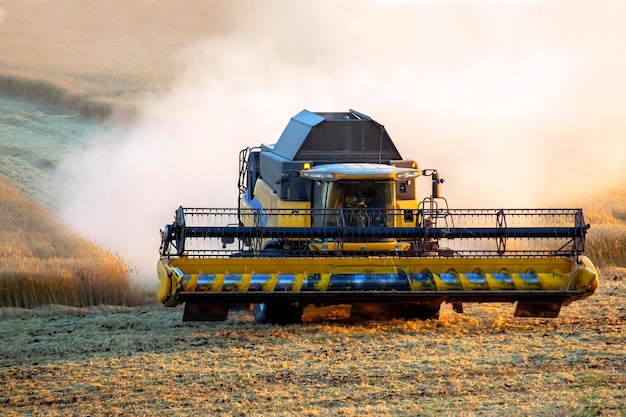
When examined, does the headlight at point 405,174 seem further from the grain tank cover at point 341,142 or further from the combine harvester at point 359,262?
the grain tank cover at point 341,142

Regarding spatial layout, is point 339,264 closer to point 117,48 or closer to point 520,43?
point 520,43

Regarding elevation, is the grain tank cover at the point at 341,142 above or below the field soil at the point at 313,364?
above

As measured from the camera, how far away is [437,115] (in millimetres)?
26688

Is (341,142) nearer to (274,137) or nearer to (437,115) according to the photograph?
A: (274,137)

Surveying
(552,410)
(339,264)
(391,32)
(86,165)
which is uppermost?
(391,32)

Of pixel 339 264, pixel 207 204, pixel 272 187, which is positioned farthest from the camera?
pixel 207 204

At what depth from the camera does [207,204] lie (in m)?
21.6

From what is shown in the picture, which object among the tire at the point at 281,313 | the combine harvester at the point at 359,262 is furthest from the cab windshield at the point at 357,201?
the tire at the point at 281,313

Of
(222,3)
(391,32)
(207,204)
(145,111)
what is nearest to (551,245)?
(207,204)

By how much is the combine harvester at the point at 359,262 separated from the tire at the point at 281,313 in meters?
0.01

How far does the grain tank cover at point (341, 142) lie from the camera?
521 inches

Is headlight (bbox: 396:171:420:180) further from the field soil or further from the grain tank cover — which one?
the field soil

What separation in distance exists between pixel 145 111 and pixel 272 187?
69.2 feet

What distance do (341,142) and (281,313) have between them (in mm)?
2811
